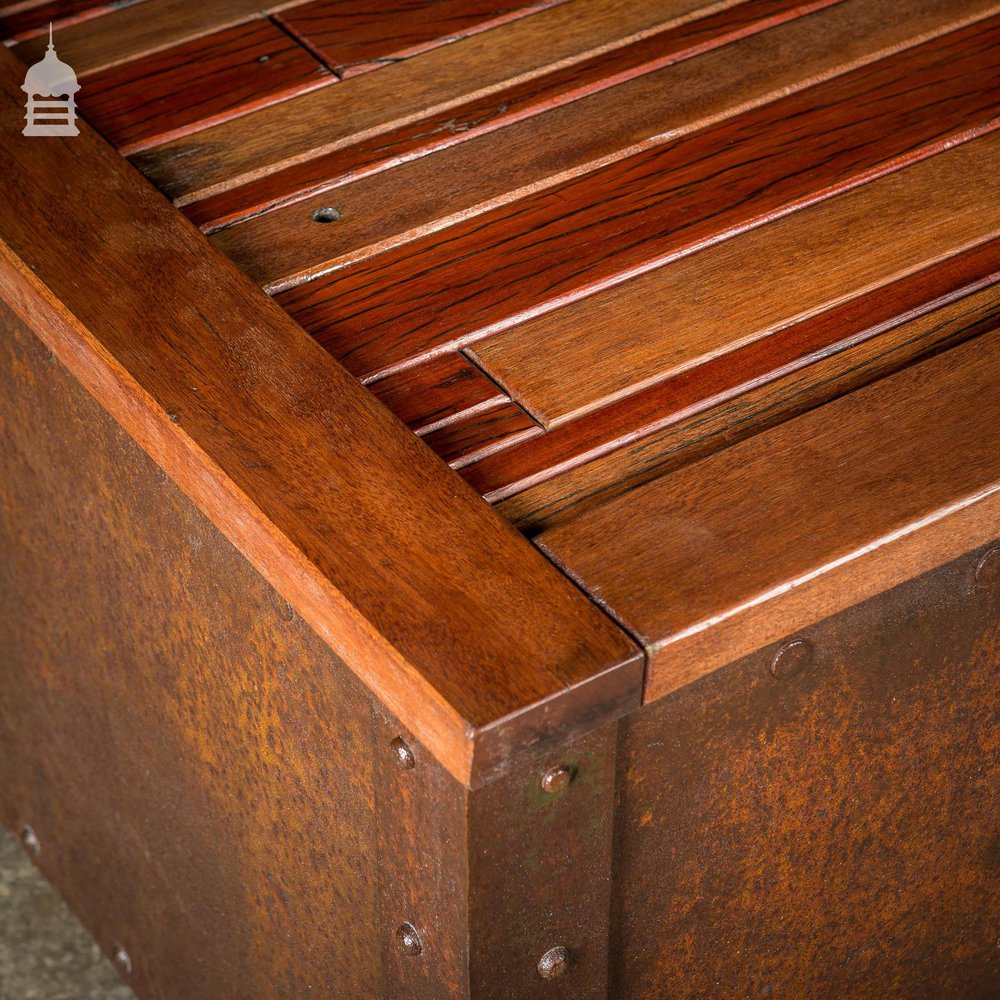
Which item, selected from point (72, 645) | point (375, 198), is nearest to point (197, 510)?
point (375, 198)

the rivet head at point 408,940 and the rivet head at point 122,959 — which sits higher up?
the rivet head at point 408,940

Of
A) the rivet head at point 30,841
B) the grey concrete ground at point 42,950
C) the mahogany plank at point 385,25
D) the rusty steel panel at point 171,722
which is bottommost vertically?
the grey concrete ground at point 42,950

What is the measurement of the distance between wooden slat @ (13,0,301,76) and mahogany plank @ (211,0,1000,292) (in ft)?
0.70

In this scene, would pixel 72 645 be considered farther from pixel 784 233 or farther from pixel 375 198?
pixel 784 233

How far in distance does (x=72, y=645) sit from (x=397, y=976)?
0.61m

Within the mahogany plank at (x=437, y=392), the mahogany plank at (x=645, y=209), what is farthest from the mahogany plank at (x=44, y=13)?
the mahogany plank at (x=437, y=392)

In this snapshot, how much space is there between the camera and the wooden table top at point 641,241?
1.10 metres

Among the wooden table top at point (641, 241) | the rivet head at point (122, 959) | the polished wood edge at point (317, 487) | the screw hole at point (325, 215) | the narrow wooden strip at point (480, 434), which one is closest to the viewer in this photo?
the polished wood edge at point (317, 487)

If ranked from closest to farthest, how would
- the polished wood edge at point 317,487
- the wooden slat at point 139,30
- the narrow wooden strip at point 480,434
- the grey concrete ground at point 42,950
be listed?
the polished wood edge at point 317,487, the narrow wooden strip at point 480,434, the wooden slat at point 139,30, the grey concrete ground at point 42,950

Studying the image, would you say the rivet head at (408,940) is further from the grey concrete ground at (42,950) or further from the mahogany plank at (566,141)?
the grey concrete ground at (42,950)

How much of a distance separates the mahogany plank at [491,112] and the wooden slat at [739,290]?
0.91ft

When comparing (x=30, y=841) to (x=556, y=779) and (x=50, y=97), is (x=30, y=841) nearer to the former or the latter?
(x=50, y=97)

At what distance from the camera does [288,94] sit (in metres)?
1.59

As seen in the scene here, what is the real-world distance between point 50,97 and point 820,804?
967 millimetres
